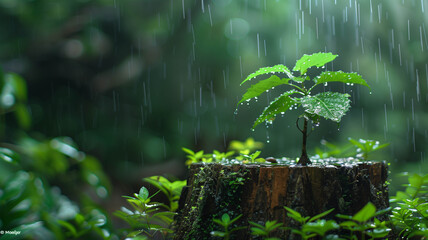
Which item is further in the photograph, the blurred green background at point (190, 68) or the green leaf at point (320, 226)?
the blurred green background at point (190, 68)

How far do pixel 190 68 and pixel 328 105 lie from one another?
3747mm

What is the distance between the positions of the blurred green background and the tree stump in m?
2.02

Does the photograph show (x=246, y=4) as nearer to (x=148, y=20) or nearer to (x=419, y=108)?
(x=148, y=20)

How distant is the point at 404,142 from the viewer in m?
3.80

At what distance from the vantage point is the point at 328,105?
52.7 inches

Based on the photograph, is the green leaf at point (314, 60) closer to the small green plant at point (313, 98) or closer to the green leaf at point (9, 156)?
the small green plant at point (313, 98)

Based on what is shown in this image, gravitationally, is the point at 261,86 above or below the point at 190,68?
below

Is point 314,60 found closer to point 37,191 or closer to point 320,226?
point 320,226

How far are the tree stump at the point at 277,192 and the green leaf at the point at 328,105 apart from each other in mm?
247

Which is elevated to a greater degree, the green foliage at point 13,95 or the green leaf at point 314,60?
the green leaf at point 314,60

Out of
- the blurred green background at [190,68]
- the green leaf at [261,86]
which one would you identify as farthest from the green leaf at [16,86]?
the blurred green background at [190,68]

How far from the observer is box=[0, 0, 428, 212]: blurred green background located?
3773 mm

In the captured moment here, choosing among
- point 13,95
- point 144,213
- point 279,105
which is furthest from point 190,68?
point 279,105

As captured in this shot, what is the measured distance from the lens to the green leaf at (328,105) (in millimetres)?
1284
